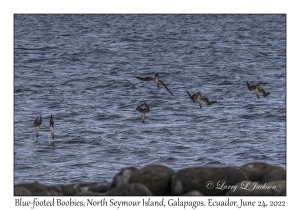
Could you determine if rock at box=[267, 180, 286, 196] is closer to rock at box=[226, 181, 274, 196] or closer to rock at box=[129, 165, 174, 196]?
rock at box=[226, 181, 274, 196]

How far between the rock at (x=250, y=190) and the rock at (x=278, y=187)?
0.09m

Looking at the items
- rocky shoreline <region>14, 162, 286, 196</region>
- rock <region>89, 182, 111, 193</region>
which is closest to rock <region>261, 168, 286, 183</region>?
rocky shoreline <region>14, 162, 286, 196</region>

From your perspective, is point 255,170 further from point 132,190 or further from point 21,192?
point 21,192

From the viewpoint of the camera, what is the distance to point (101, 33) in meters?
90.6

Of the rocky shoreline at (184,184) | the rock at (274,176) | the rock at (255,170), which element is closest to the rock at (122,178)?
the rocky shoreline at (184,184)

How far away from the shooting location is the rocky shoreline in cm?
1547

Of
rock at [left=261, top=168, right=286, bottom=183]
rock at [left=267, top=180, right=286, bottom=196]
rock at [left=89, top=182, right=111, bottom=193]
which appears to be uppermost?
rock at [left=261, top=168, right=286, bottom=183]

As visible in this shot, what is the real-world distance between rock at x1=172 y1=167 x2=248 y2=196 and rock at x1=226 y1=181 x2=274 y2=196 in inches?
16.3

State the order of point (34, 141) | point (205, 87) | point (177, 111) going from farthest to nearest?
point (205, 87) → point (177, 111) → point (34, 141)

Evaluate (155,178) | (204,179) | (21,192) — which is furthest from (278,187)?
(21,192)

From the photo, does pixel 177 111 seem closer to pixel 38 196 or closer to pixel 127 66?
pixel 127 66

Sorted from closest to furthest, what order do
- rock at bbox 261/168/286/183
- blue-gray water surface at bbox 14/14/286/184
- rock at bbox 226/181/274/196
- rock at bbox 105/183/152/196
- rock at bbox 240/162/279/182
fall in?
rock at bbox 105/183/152/196
rock at bbox 226/181/274/196
rock at bbox 261/168/286/183
rock at bbox 240/162/279/182
blue-gray water surface at bbox 14/14/286/184

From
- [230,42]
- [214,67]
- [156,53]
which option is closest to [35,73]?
[214,67]

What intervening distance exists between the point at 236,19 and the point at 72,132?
83.6m
